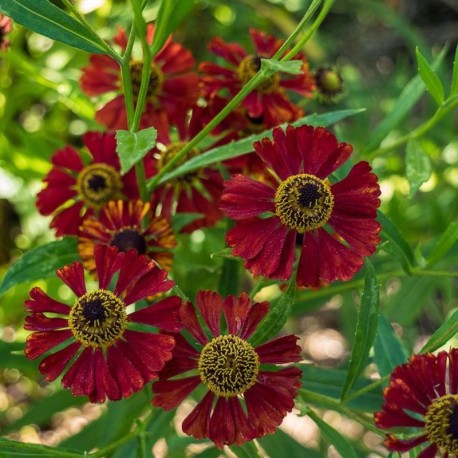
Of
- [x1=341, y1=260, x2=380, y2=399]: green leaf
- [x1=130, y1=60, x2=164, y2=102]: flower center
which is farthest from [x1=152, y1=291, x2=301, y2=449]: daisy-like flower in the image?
[x1=130, y1=60, x2=164, y2=102]: flower center

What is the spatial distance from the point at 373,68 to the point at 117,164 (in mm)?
1958

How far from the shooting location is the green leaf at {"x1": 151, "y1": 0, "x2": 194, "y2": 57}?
93 cm

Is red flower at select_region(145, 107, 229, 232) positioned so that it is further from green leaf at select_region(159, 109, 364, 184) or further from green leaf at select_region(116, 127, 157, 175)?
green leaf at select_region(116, 127, 157, 175)

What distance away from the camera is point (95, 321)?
91cm

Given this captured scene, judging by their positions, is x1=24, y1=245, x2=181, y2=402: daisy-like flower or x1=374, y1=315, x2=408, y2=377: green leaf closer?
x1=24, y1=245, x2=181, y2=402: daisy-like flower

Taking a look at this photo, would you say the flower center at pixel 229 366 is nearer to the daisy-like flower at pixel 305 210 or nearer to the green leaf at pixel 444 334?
the daisy-like flower at pixel 305 210

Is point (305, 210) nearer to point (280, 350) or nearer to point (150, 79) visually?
point (280, 350)

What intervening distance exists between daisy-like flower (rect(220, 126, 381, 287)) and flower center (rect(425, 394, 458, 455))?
0.63ft

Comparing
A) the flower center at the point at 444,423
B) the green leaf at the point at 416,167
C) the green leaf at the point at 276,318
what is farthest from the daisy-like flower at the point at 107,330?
the green leaf at the point at 416,167

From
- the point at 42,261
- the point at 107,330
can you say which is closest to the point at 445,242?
the point at 107,330

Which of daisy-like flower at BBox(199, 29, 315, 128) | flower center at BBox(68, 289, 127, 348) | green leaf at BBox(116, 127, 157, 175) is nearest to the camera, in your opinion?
green leaf at BBox(116, 127, 157, 175)

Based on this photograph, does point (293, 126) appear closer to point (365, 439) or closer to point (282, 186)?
point (282, 186)

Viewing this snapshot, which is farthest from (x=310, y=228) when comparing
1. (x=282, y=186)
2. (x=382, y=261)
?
(x=382, y=261)

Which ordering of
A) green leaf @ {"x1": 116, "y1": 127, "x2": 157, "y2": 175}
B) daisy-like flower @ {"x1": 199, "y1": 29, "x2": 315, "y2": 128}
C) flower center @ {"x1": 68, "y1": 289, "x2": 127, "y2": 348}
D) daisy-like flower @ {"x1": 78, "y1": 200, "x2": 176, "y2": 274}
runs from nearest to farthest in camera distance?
1. green leaf @ {"x1": 116, "y1": 127, "x2": 157, "y2": 175}
2. flower center @ {"x1": 68, "y1": 289, "x2": 127, "y2": 348}
3. daisy-like flower @ {"x1": 78, "y1": 200, "x2": 176, "y2": 274}
4. daisy-like flower @ {"x1": 199, "y1": 29, "x2": 315, "y2": 128}
